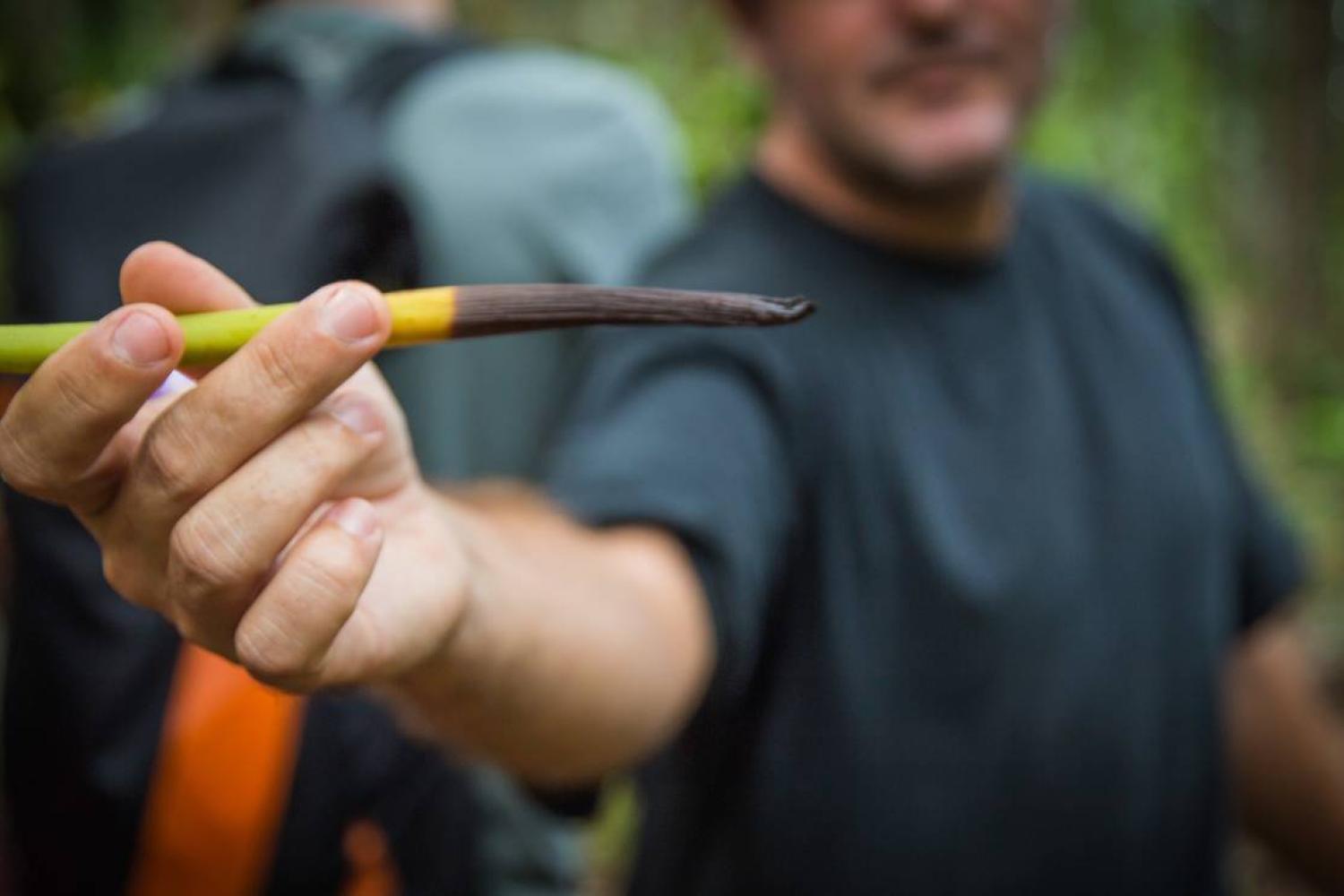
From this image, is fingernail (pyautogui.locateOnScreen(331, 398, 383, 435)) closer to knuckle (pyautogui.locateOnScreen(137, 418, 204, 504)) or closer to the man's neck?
knuckle (pyautogui.locateOnScreen(137, 418, 204, 504))

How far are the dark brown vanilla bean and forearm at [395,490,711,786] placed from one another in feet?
0.45

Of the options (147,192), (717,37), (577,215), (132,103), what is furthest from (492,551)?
(717,37)

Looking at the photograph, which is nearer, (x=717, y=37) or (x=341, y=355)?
(x=341, y=355)

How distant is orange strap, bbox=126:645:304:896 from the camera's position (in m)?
0.95

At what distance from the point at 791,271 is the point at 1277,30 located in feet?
19.3

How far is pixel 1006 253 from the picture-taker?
123cm

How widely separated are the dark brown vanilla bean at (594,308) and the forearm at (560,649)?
0.45ft

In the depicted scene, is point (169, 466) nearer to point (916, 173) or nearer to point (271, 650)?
point (271, 650)

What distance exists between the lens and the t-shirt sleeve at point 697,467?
857 mm

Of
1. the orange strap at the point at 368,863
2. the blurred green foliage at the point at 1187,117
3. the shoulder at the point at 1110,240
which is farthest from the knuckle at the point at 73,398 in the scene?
the blurred green foliage at the point at 1187,117

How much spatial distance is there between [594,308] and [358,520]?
0.12 metres

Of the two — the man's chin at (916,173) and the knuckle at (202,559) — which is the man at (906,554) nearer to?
the man's chin at (916,173)

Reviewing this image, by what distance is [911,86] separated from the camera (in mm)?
1151

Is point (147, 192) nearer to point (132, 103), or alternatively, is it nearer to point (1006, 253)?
point (132, 103)
